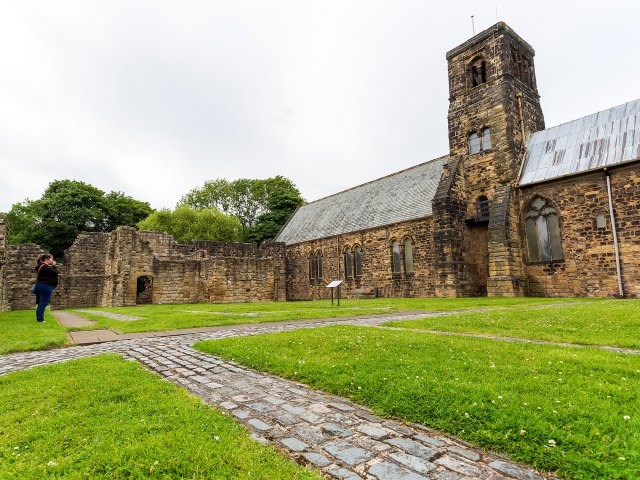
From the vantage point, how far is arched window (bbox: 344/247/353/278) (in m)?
30.2

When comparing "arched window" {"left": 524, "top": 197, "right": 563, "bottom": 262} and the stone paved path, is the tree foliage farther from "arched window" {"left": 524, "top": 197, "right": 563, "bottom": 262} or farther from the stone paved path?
the stone paved path

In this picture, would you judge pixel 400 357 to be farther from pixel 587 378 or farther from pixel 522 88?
pixel 522 88

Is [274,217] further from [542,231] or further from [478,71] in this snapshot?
[542,231]

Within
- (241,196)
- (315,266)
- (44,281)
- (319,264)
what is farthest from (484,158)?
(241,196)

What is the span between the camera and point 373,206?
3094cm

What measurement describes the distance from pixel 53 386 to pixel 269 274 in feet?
87.2

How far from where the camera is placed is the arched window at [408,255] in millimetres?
25531

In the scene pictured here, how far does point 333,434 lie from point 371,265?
83.0ft

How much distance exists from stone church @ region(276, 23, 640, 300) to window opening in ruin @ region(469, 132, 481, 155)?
0.08m

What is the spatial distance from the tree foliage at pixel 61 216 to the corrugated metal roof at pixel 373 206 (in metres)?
27.0

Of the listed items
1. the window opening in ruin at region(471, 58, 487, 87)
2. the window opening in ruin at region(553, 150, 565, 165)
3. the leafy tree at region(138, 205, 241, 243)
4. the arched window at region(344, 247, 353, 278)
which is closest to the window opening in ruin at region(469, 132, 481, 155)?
the window opening in ruin at region(471, 58, 487, 87)

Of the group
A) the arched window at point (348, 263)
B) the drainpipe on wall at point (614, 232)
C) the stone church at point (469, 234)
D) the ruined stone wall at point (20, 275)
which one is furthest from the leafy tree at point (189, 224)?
the drainpipe on wall at point (614, 232)

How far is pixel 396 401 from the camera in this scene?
3.74 meters

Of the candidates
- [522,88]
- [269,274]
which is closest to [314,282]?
[269,274]
